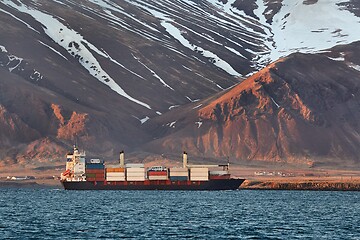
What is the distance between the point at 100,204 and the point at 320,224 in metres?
50.0

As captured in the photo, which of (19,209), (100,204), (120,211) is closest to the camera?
(120,211)

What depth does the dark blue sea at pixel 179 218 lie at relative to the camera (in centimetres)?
10500

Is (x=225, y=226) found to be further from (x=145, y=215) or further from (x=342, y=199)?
(x=342, y=199)

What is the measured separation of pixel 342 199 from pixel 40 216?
70921 mm

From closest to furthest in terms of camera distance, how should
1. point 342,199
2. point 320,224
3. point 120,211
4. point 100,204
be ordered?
point 320,224
point 120,211
point 100,204
point 342,199

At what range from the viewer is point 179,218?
12700 cm

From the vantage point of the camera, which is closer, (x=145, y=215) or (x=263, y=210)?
(x=145, y=215)

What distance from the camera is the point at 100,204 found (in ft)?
525

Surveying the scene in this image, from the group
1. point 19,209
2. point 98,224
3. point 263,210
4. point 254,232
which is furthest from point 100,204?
point 254,232

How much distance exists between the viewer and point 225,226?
375ft

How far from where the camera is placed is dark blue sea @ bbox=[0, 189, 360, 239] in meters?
105

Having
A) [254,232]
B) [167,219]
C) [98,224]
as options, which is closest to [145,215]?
[167,219]

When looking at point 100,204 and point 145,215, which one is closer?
point 145,215

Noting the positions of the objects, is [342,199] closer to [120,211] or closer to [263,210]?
[263,210]
